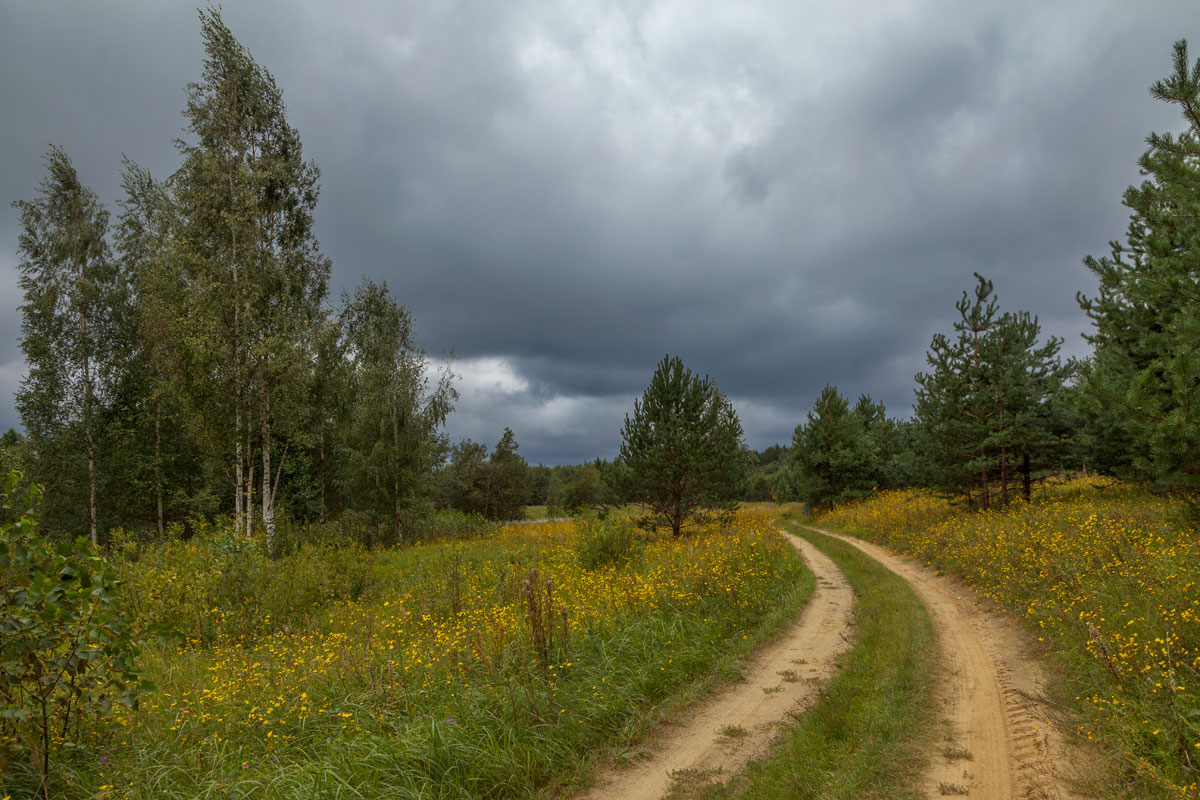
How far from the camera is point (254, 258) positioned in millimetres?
19047

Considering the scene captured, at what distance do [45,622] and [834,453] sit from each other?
3428 centimetres

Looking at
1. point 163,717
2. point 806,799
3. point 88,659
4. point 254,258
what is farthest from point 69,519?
point 806,799

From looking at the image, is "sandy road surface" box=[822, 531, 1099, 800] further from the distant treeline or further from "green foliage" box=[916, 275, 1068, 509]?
"green foliage" box=[916, 275, 1068, 509]

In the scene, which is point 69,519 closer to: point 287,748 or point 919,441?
point 287,748

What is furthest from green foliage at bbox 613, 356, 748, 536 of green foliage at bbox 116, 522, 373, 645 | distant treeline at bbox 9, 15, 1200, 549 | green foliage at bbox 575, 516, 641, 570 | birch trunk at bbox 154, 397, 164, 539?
birch trunk at bbox 154, 397, 164, 539

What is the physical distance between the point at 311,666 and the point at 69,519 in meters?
28.5

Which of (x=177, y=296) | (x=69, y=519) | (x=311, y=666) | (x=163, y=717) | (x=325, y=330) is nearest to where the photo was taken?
(x=163, y=717)

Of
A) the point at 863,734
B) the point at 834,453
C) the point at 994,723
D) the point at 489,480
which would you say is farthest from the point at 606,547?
the point at 489,480

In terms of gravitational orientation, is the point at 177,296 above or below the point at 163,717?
above

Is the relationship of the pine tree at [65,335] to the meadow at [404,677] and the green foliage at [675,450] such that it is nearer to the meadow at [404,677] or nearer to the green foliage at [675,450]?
the meadow at [404,677]

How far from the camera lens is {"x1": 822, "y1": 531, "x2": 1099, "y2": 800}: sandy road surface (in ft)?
14.6

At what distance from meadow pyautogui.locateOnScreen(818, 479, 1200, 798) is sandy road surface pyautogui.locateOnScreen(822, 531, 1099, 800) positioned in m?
0.36

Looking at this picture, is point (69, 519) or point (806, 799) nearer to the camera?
point (806, 799)

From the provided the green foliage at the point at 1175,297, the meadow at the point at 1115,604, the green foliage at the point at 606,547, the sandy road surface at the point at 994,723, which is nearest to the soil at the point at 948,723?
the sandy road surface at the point at 994,723
